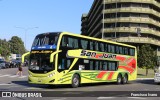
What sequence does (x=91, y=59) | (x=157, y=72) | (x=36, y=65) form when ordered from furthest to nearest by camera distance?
(x=157, y=72) → (x=91, y=59) → (x=36, y=65)

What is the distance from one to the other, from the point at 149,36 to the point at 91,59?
70.2 metres

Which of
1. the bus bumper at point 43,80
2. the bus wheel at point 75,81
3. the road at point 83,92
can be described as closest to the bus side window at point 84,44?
the bus wheel at point 75,81

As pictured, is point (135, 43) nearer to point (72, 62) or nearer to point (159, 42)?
point (159, 42)

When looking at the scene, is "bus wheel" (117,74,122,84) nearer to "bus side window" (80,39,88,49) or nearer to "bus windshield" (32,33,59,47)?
"bus side window" (80,39,88,49)

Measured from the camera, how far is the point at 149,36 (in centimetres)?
9400

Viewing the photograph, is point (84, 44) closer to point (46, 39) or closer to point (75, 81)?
point (75, 81)

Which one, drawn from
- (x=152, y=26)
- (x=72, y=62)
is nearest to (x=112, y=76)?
(x=72, y=62)

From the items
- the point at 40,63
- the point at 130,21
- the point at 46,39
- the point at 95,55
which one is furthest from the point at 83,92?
the point at 130,21

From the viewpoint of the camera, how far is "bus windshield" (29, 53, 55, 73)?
74.0 ft

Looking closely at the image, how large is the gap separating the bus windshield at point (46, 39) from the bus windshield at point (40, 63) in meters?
0.83

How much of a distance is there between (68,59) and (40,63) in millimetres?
1915

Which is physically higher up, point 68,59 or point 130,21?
point 130,21

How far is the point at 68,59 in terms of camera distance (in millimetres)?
23547

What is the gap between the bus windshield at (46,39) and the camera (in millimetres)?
22953
